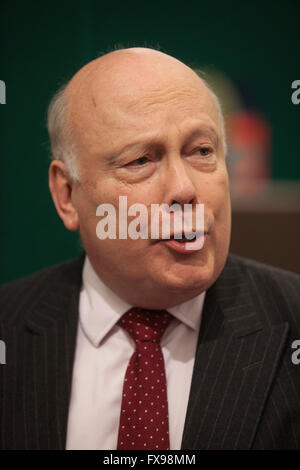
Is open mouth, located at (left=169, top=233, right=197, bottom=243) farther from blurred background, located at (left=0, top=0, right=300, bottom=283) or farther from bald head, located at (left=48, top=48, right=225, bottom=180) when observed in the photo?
blurred background, located at (left=0, top=0, right=300, bottom=283)

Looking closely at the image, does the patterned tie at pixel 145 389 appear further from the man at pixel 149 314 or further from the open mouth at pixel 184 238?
the open mouth at pixel 184 238

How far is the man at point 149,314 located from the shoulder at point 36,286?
0.18 feet

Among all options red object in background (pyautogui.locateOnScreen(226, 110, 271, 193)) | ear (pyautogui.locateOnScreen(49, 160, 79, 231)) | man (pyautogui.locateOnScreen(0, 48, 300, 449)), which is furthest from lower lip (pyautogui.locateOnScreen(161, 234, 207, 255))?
red object in background (pyautogui.locateOnScreen(226, 110, 271, 193))

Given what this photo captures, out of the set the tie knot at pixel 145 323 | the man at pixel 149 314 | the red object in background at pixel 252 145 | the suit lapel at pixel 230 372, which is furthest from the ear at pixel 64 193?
the red object in background at pixel 252 145

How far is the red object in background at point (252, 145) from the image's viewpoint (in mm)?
3630

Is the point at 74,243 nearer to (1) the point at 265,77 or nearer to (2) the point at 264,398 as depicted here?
(2) the point at 264,398

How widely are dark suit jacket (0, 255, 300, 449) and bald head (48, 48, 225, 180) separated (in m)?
0.40

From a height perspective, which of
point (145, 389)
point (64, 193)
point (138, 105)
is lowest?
point (145, 389)

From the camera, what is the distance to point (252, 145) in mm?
3748

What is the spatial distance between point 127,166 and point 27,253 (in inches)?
41.9

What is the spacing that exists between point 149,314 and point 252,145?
270 cm

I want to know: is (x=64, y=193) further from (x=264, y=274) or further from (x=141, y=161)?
(x=264, y=274)

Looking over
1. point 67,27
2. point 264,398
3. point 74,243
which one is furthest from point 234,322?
point 67,27

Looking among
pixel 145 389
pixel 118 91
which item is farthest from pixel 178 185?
pixel 145 389
